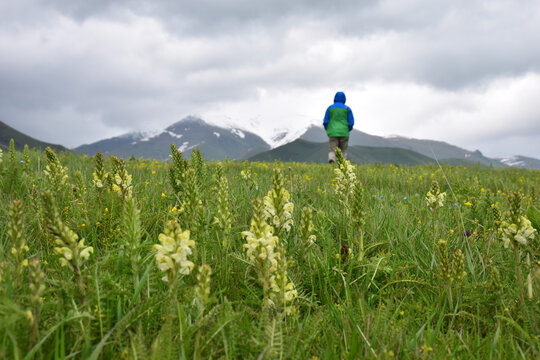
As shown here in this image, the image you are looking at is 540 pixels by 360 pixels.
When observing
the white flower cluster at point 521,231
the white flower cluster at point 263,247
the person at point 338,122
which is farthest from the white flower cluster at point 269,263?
the person at point 338,122

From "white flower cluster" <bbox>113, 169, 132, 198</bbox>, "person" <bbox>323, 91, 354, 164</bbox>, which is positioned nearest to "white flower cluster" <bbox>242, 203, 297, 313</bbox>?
"white flower cluster" <bbox>113, 169, 132, 198</bbox>

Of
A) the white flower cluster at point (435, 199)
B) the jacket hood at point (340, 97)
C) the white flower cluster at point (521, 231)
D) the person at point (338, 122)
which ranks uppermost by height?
the jacket hood at point (340, 97)

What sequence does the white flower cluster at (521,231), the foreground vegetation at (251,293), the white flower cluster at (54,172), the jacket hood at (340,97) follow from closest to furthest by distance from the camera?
the foreground vegetation at (251,293) → the white flower cluster at (521,231) → the white flower cluster at (54,172) → the jacket hood at (340,97)

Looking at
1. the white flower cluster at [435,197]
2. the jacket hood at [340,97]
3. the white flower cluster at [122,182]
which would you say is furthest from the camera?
the jacket hood at [340,97]

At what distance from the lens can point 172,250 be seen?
1.58 meters

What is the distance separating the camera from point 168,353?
1.36 metres

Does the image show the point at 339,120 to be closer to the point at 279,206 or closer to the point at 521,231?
the point at 521,231

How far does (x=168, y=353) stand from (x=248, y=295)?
762 millimetres

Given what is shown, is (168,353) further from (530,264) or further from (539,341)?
(530,264)

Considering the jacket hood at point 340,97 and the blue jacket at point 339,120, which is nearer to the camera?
the blue jacket at point 339,120

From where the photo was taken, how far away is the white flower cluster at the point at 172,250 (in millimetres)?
1568

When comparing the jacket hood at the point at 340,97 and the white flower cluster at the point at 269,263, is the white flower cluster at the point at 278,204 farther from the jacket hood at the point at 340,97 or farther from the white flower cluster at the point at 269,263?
the jacket hood at the point at 340,97

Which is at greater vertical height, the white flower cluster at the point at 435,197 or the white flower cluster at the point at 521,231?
the white flower cluster at the point at 435,197

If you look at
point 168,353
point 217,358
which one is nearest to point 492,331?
point 217,358
